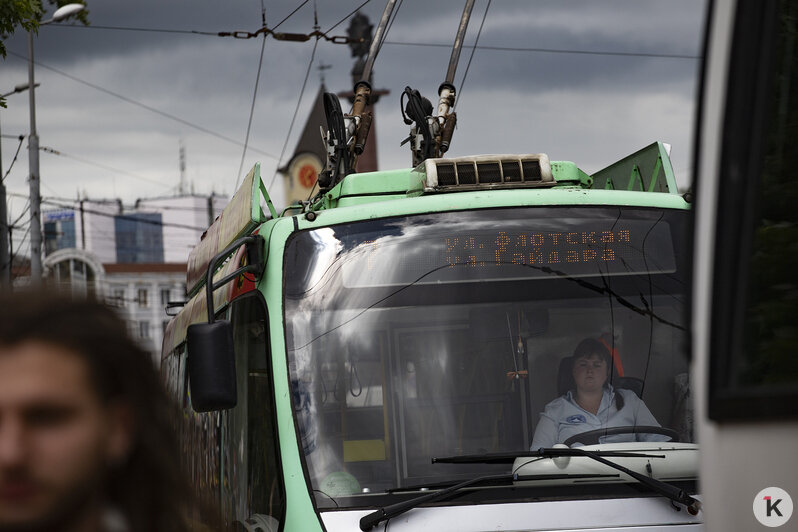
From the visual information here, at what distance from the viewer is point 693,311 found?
293cm

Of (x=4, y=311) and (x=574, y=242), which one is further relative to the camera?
(x=574, y=242)

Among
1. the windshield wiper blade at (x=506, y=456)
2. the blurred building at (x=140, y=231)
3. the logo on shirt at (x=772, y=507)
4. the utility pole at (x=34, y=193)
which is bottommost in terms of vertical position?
the windshield wiper blade at (x=506, y=456)

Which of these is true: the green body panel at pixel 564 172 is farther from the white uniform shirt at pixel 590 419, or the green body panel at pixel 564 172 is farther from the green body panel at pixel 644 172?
the white uniform shirt at pixel 590 419

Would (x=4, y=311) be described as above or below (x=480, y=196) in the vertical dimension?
below

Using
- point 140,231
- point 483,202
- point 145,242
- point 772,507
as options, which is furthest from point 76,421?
point 145,242

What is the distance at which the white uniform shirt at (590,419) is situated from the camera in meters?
5.24

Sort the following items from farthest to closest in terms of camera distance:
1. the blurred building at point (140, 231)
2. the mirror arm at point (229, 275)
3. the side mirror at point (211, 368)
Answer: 1. the blurred building at point (140, 231)
2. the mirror arm at point (229, 275)
3. the side mirror at point (211, 368)

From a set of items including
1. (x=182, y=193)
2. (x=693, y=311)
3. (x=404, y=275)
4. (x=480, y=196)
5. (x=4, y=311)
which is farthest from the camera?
(x=182, y=193)

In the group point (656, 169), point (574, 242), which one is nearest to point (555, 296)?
point (574, 242)

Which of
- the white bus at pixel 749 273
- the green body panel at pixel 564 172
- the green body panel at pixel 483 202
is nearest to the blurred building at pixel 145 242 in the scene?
the green body panel at pixel 564 172

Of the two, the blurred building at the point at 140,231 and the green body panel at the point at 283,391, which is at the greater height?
the blurred building at the point at 140,231

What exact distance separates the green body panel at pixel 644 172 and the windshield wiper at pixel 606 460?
2.08 meters

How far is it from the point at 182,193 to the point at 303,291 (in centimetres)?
11330

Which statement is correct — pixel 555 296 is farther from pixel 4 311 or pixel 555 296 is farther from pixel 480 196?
pixel 4 311
